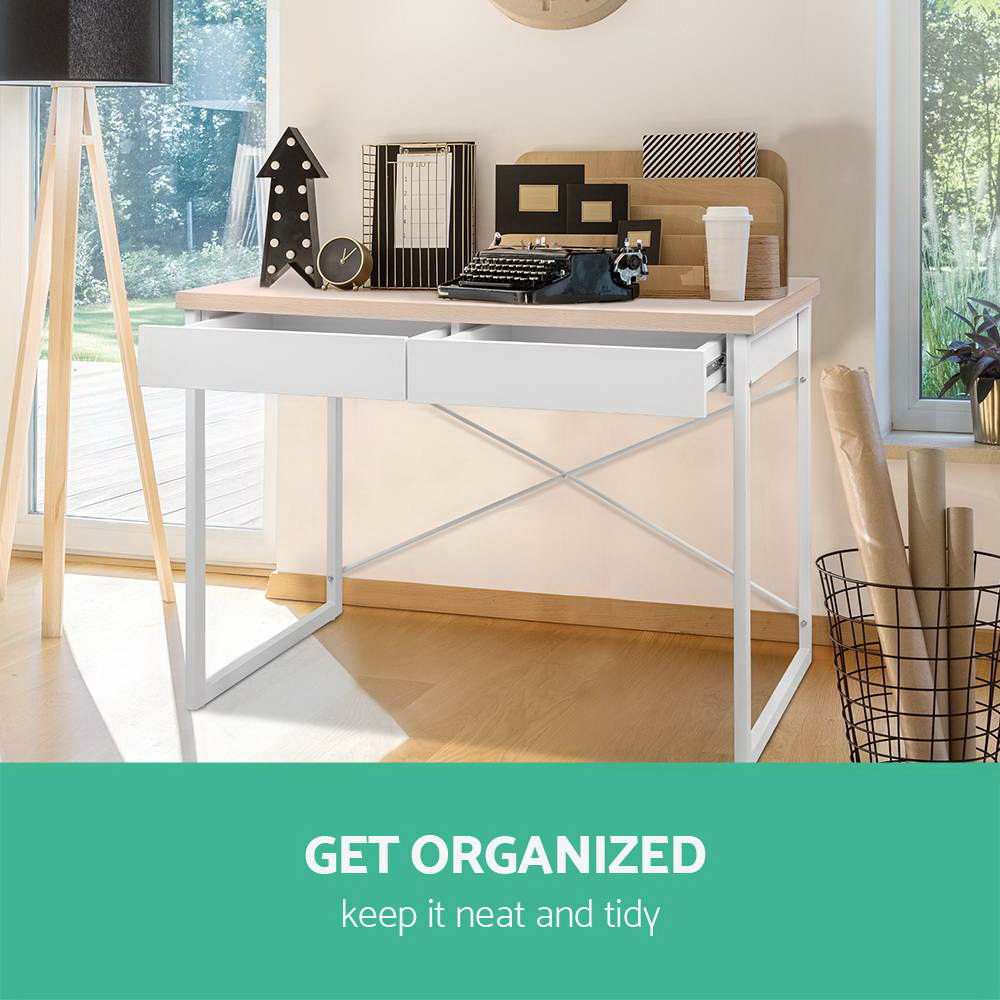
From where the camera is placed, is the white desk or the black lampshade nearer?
the white desk

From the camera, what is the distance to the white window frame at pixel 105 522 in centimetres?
352

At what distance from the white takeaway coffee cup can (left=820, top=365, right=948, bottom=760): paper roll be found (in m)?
0.37

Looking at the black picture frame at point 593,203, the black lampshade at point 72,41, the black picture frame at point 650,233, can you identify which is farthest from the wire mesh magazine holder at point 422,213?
the black lampshade at point 72,41

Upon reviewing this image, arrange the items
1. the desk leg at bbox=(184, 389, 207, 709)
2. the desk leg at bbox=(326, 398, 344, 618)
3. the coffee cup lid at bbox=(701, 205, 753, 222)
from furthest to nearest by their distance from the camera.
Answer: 1. the desk leg at bbox=(326, 398, 344, 618)
2. the desk leg at bbox=(184, 389, 207, 709)
3. the coffee cup lid at bbox=(701, 205, 753, 222)

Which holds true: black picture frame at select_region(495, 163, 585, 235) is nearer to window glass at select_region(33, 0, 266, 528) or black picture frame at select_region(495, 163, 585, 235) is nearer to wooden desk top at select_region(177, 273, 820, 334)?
wooden desk top at select_region(177, 273, 820, 334)

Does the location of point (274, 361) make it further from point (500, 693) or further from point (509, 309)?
point (500, 693)

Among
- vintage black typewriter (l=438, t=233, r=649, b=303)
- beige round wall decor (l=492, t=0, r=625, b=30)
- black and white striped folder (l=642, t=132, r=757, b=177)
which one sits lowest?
vintage black typewriter (l=438, t=233, r=649, b=303)

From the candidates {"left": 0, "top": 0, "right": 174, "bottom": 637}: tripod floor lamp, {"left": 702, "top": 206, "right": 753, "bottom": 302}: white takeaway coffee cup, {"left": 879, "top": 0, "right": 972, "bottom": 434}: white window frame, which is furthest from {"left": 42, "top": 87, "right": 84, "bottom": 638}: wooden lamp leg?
{"left": 879, "top": 0, "right": 972, "bottom": 434}: white window frame

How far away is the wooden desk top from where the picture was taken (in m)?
2.28

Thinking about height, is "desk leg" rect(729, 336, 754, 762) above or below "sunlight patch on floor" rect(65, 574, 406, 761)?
above

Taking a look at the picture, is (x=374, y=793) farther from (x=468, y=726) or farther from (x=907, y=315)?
(x=907, y=315)

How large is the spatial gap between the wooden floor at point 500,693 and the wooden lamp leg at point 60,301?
0.52ft

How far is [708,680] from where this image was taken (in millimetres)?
2844

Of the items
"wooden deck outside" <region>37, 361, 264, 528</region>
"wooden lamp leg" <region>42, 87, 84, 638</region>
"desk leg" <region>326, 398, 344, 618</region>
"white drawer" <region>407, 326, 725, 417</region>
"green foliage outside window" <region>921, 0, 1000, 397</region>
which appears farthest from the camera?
"wooden deck outside" <region>37, 361, 264, 528</region>
